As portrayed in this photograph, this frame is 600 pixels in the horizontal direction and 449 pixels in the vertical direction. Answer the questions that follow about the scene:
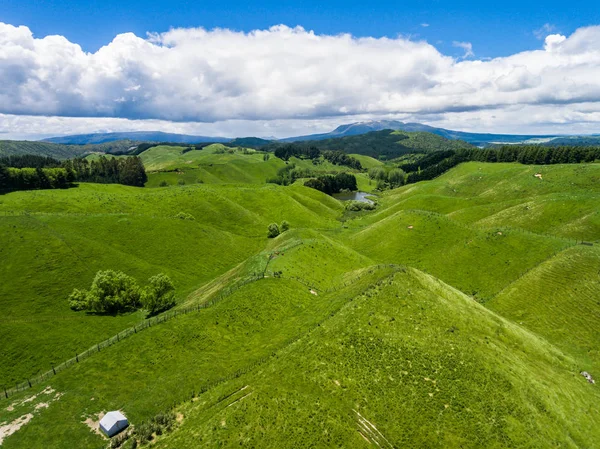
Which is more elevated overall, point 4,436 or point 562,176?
point 562,176

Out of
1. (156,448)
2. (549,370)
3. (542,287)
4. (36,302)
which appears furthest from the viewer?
(36,302)

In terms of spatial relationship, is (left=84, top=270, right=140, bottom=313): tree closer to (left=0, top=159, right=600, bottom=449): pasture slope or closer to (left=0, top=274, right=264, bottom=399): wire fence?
(left=0, top=159, right=600, bottom=449): pasture slope

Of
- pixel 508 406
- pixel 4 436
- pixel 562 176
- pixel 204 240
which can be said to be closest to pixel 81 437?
pixel 4 436

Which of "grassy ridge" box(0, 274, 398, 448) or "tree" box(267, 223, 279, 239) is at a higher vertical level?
"grassy ridge" box(0, 274, 398, 448)

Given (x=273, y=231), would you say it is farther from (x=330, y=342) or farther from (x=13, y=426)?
(x=13, y=426)

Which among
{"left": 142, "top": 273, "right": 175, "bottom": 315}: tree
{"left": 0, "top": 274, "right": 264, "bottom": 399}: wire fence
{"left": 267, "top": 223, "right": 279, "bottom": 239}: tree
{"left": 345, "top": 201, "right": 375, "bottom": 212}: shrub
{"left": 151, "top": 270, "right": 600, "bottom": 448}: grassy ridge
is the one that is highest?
{"left": 151, "top": 270, "right": 600, "bottom": 448}: grassy ridge

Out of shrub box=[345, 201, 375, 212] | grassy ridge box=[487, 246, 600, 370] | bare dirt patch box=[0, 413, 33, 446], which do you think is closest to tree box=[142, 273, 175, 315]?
bare dirt patch box=[0, 413, 33, 446]

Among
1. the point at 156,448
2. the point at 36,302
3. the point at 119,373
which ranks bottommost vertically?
the point at 36,302

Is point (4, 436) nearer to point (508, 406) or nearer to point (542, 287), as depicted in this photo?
point (508, 406)
